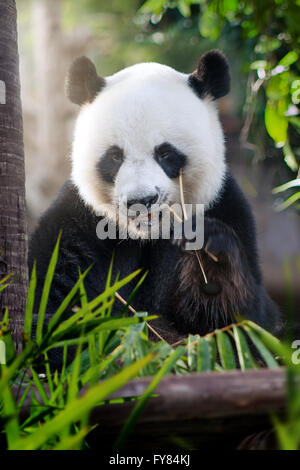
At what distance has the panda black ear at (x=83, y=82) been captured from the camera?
7.25 feet

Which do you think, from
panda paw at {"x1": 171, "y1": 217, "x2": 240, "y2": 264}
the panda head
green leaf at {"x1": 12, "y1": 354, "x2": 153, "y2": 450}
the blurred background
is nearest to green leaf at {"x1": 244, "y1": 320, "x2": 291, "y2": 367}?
green leaf at {"x1": 12, "y1": 354, "x2": 153, "y2": 450}

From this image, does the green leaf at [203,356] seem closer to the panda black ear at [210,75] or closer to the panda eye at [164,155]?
the panda eye at [164,155]

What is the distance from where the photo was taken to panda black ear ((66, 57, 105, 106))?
7.25 ft

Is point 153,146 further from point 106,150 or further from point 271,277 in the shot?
point 271,277

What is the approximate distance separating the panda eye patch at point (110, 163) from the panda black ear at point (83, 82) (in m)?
0.33

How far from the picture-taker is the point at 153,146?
6.45 ft

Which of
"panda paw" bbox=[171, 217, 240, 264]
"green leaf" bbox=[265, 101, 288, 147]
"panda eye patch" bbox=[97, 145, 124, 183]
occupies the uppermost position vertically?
"green leaf" bbox=[265, 101, 288, 147]

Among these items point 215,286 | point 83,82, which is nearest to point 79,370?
point 215,286

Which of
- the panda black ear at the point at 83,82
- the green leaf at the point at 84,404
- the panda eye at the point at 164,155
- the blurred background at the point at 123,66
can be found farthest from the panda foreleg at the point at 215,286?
the blurred background at the point at 123,66

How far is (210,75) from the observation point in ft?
7.26

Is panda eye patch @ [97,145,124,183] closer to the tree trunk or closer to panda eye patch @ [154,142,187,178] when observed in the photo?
panda eye patch @ [154,142,187,178]

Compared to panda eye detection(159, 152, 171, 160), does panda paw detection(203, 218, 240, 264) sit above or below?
below

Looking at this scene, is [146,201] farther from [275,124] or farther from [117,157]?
[275,124]
